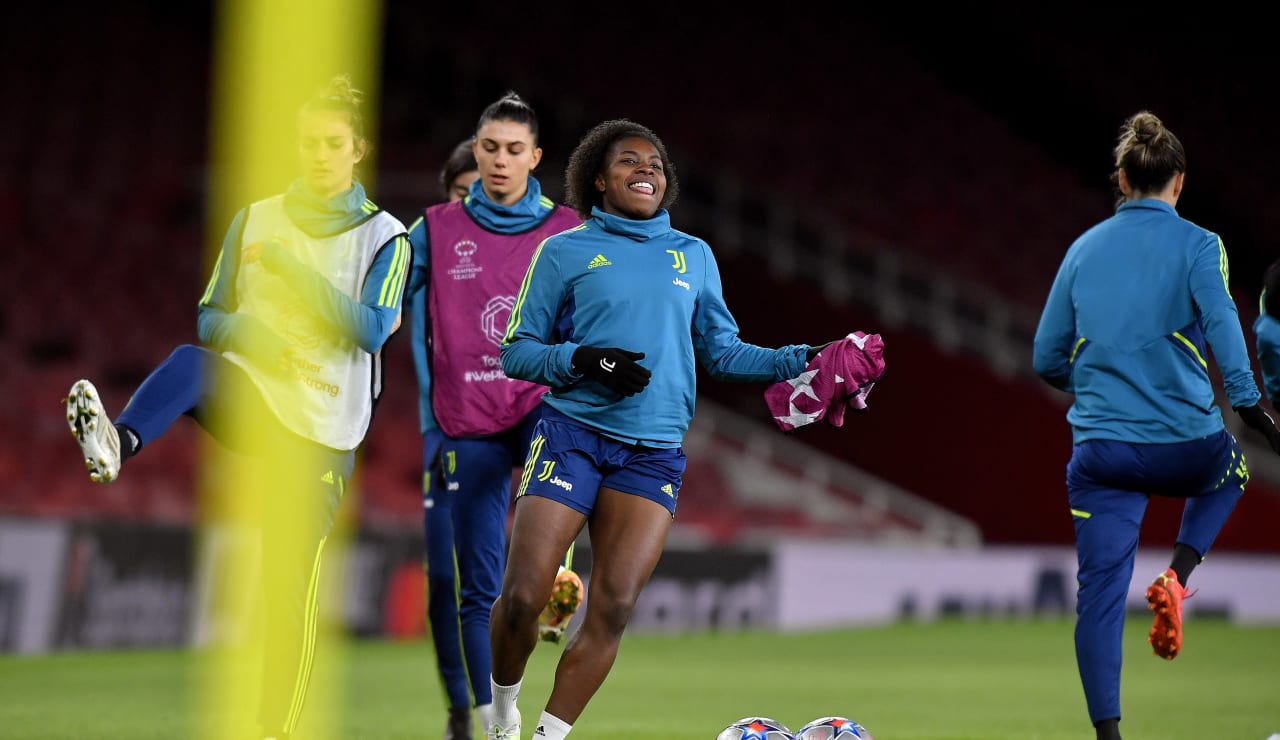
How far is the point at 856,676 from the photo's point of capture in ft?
39.0

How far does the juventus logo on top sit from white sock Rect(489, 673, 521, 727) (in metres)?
1.56

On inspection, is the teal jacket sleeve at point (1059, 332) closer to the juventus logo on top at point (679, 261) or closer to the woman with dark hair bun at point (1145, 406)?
the woman with dark hair bun at point (1145, 406)

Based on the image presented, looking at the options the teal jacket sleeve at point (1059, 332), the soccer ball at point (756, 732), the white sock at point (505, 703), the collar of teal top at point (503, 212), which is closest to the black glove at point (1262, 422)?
the teal jacket sleeve at point (1059, 332)

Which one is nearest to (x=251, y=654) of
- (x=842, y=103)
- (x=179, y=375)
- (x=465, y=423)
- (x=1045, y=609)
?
(x=465, y=423)

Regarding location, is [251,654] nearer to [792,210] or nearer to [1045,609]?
[1045,609]

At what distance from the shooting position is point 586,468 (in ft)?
18.2

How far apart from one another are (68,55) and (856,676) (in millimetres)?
13754

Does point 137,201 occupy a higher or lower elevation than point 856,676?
higher

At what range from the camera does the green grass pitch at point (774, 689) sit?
8211 millimetres

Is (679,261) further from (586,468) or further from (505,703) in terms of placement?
(505,703)

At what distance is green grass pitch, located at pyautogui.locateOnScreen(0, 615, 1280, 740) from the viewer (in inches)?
323

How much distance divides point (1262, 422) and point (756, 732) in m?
2.03

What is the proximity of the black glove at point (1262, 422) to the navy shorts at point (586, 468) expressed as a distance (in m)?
1.99

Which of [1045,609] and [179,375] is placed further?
[1045,609]
